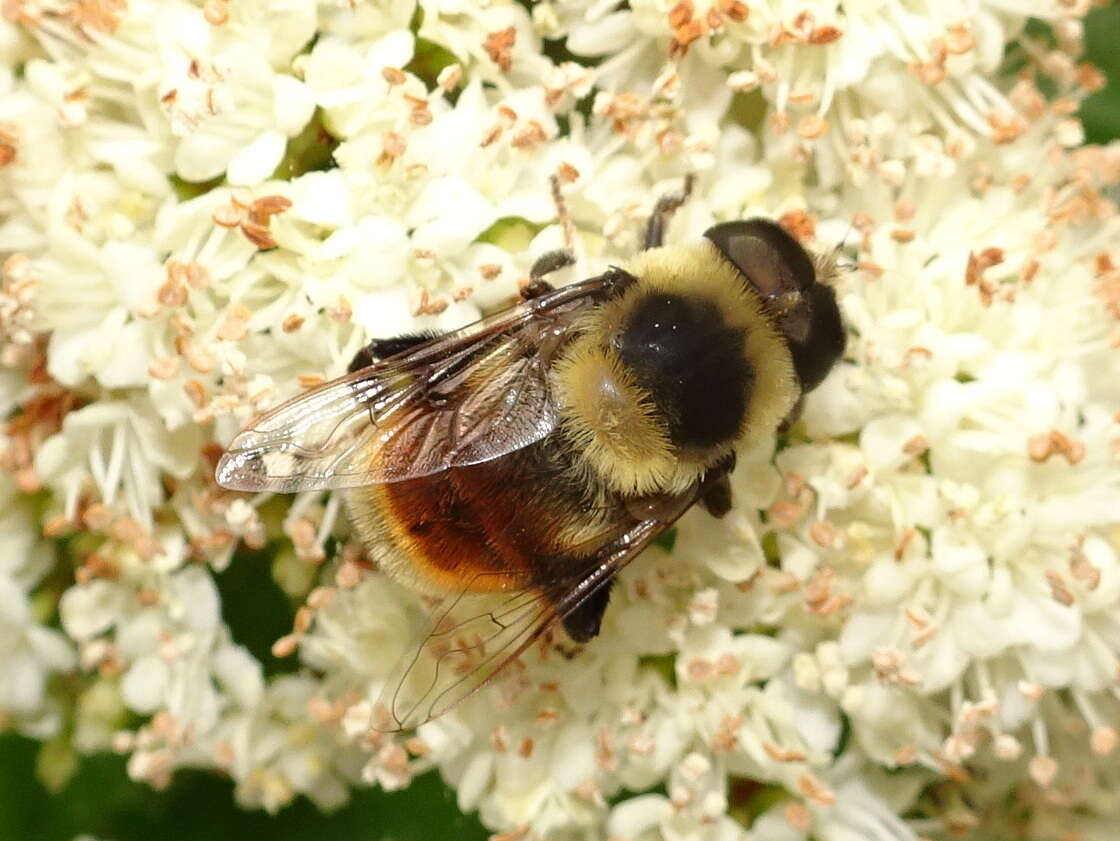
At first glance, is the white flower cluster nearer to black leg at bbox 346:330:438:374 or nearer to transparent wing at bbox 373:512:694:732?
black leg at bbox 346:330:438:374

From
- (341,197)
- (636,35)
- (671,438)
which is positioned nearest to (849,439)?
(671,438)

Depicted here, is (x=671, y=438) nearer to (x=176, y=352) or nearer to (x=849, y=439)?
(x=849, y=439)

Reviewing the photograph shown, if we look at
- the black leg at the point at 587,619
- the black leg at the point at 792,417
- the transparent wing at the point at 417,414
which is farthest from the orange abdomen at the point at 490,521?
the black leg at the point at 792,417

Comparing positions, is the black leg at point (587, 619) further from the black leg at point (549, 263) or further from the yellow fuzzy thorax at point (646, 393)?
the black leg at point (549, 263)

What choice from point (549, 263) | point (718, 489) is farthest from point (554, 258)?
point (718, 489)

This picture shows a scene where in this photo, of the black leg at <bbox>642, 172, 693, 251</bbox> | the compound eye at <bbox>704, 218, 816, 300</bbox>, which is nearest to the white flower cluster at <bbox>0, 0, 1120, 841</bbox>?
the black leg at <bbox>642, 172, 693, 251</bbox>

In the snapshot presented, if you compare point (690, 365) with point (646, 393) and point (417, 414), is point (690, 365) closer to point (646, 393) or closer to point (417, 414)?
point (646, 393)
